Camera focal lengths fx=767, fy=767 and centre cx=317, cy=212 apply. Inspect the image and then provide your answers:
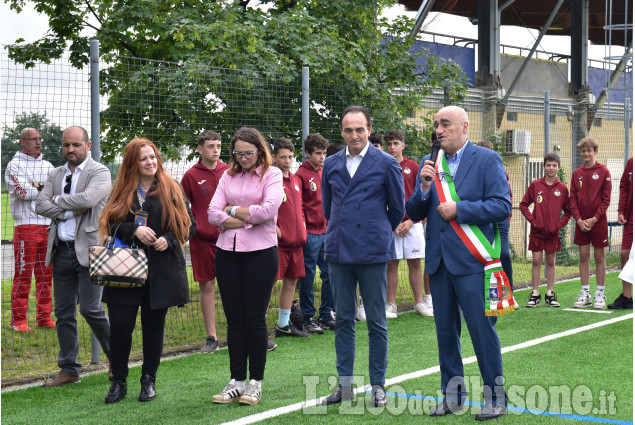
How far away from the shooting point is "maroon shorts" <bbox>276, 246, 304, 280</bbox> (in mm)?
7664

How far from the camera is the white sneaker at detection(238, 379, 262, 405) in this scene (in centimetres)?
530

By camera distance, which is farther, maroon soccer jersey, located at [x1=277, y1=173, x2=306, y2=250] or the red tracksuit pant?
the red tracksuit pant

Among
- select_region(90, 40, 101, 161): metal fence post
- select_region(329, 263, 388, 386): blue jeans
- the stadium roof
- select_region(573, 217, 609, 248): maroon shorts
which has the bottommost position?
select_region(329, 263, 388, 386): blue jeans

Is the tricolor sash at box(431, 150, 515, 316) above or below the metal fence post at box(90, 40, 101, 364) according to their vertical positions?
below

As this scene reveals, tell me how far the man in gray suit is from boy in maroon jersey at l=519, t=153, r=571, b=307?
5.72m

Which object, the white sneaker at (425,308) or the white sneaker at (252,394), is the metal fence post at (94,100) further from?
the white sneaker at (425,308)

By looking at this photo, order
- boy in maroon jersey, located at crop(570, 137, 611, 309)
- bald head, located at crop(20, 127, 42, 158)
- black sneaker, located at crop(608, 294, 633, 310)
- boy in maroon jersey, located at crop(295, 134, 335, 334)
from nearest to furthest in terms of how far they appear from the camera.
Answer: bald head, located at crop(20, 127, 42, 158), boy in maroon jersey, located at crop(295, 134, 335, 334), black sneaker, located at crop(608, 294, 633, 310), boy in maroon jersey, located at crop(570, 137, 611, 309)

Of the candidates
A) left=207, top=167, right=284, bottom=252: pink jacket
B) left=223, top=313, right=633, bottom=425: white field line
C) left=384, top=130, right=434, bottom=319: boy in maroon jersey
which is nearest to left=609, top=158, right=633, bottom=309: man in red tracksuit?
left=223, top=313, right=633, bottom=425: white field line

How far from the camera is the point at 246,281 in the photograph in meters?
5.34

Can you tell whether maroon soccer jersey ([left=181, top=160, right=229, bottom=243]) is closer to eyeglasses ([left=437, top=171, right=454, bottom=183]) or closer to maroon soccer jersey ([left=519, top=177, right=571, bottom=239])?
eyeglasses ([left=437, top=171, right=454, bottom=183])

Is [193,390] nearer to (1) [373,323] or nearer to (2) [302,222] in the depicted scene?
(1) [373,323]

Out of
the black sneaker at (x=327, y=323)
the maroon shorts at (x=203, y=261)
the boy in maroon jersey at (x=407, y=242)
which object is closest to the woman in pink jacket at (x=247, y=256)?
the maroon shorts at (x=203, y=261)

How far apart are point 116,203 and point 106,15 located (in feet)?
22.0

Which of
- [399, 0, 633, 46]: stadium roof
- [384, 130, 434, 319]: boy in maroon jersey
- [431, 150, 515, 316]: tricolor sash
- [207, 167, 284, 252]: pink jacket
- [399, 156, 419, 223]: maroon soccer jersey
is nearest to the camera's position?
[431, 150, 515, 316]: tricolor sash
